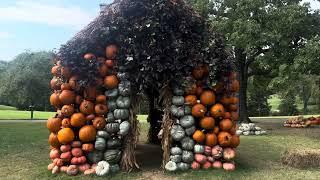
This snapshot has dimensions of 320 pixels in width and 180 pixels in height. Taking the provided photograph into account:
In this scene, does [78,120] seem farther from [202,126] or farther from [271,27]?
[271,27]

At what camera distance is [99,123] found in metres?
9.50

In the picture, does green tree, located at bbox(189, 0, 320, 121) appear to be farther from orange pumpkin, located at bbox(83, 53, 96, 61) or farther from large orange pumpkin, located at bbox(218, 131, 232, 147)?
orange pumpkin, located at bbox(83, 53, 96, 61)

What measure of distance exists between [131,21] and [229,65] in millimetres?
2493

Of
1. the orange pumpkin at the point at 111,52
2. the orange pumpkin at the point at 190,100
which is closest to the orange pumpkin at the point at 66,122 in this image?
the orange pumpkin at the point at 111,52

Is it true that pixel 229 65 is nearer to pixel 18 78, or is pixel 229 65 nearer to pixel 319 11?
pixel 319 11

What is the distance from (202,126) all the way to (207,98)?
0.66m

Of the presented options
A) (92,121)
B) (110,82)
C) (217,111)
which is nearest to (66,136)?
(92,121)

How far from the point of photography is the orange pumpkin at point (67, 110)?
964 centimetres

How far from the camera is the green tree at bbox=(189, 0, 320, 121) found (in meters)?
19.1

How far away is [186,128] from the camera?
9.73 meters

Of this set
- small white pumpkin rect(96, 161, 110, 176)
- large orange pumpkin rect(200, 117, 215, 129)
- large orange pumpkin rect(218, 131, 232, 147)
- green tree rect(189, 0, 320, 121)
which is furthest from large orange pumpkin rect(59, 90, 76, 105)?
green tree rect(189, 0, 320, 121)

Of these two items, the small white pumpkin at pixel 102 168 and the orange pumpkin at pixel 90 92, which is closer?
the small white pumpkin at pixel 102 168

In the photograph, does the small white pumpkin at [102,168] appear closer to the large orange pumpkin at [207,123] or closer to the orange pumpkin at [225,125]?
the large orange pumpkin at [207,123]

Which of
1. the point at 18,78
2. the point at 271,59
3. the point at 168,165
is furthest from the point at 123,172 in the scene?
the point at 18,78
